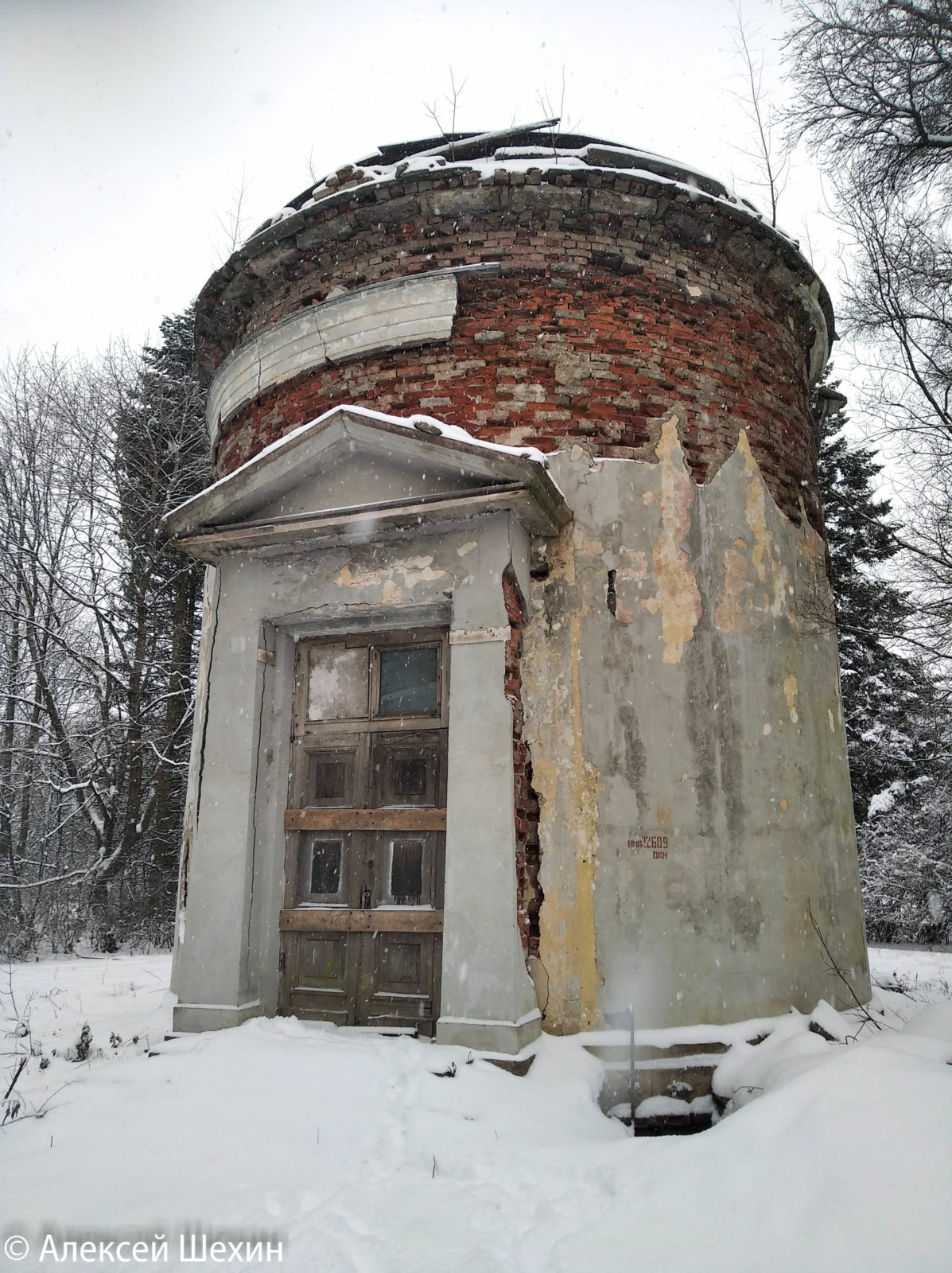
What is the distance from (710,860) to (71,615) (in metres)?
14.1

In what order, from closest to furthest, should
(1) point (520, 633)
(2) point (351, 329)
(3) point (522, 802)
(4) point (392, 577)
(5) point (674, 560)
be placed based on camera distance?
(3) point (522, 802) → (1) point (520, 633) → (4) point (392, 577) → (5) point (674, 560) → (2) point (351, 329)

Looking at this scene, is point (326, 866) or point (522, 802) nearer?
point (522, 802)

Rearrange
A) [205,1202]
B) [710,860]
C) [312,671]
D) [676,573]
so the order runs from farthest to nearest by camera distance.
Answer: [312,671], [676,573], [710,860], [205,1202]

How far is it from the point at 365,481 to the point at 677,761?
2.96 meters

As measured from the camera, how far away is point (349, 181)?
23.3 ft

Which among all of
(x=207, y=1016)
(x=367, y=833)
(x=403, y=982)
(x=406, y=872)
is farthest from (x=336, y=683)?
(x=207, y=1016)

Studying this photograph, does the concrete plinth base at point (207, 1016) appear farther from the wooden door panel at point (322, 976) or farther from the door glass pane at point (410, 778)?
the door glass pane at point (410, 778)

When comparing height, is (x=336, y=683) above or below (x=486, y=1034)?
above

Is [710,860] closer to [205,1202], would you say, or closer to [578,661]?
[578,661]

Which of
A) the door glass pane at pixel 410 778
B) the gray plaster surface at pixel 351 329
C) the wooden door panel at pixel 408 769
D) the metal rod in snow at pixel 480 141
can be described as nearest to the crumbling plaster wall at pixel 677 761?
the wooden door panel at pixel 408 769

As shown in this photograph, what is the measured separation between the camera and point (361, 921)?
570cm

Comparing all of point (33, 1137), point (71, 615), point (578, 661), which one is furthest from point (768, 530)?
point (71, 615)

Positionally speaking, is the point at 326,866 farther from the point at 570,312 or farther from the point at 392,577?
the point at 570,312

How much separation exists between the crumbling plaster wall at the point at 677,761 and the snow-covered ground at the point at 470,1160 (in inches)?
24.8
